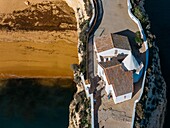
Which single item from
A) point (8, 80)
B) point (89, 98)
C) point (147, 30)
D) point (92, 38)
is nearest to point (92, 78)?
point (89, 98)

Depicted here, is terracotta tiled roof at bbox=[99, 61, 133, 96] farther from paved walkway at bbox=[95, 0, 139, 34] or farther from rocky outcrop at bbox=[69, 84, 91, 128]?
paved walkway at bbox=[95, 0, 139, 34]

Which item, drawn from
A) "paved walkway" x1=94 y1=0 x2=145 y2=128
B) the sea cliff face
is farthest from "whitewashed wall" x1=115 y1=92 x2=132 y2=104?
the sea cliff face

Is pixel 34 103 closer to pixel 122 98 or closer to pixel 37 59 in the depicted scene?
pixel 37 59

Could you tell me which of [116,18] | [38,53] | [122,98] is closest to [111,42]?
[116,18]

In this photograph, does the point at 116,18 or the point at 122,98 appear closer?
the point at 122,98

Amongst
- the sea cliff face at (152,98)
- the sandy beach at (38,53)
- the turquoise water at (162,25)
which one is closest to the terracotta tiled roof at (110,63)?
the sea cliff face at (152,98)

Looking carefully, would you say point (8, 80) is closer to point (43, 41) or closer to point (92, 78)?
point (43, 41)
